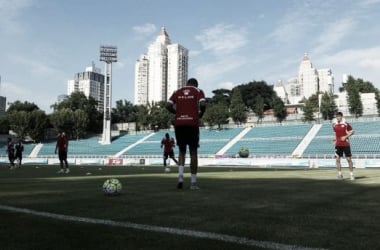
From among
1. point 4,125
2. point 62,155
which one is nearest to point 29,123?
point 4,125

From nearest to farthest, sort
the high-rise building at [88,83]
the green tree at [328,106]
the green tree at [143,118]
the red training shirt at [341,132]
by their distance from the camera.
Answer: the red training shirt at [341,132] → the green tree at [328,106] → the green tree at [143,118] → the high-rise building at [88,83]

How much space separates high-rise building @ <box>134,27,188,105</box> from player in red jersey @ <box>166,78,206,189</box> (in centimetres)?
10621

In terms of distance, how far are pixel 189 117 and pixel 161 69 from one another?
108825mm

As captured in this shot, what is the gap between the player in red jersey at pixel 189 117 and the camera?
319 inches

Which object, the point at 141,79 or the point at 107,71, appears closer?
the point at 107,71

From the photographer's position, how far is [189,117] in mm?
8125

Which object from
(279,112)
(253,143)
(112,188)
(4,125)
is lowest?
(112,188)

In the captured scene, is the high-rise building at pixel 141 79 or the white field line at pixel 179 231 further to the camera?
the high-rise building at pixel 141 79

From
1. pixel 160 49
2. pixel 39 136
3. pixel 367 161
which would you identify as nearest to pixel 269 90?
pixel 160 49

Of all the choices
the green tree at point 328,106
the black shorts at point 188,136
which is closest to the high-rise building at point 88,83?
the green tree at point 328,106

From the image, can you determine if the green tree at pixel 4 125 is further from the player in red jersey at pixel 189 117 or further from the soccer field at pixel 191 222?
the soccer field at pixel 191 222

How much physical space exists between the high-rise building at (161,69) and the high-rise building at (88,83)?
73.7 ft

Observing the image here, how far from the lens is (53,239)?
353 cm

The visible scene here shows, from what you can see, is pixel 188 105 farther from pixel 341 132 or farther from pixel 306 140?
pixel 306 140
